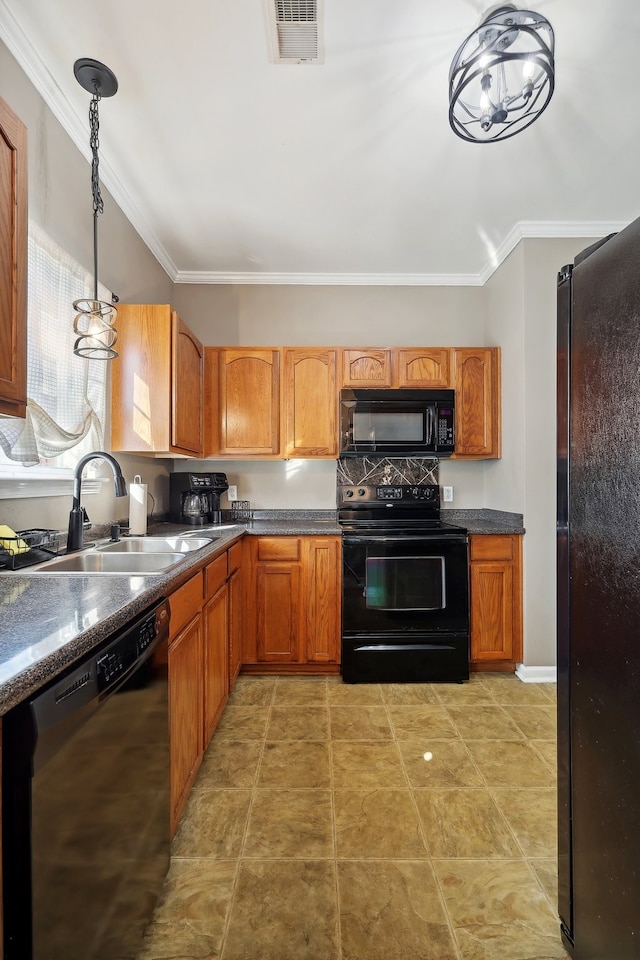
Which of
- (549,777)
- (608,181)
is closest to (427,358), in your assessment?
(608,181)

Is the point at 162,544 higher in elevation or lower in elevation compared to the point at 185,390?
lower

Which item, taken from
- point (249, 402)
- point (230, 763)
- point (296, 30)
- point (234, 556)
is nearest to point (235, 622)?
point (234, 556)

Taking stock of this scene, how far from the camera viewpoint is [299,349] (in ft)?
10.5

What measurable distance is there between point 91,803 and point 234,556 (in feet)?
5.41

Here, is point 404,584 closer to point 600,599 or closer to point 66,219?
point 600,599

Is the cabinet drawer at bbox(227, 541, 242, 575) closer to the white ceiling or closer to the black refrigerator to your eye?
the black refrigerator

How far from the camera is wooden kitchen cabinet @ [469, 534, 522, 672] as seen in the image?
2.88 m

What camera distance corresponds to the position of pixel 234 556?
2551 mm

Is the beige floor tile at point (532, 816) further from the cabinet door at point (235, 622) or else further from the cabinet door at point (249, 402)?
the cabinet door at point (249, 402)

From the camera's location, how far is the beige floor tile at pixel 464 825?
154 cm

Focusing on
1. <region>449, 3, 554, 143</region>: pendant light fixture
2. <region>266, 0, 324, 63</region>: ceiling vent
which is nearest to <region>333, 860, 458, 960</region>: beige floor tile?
<region>449, 3, 554, 143</region>: pendant light fixture

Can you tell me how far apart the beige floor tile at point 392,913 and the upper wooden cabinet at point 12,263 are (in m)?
1.63

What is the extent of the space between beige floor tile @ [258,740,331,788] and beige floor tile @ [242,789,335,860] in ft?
0.19

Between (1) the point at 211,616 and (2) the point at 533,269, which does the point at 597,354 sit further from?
(2) the point at 533,269
